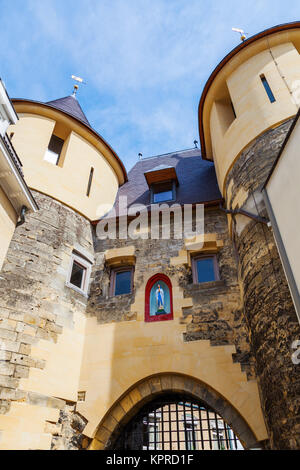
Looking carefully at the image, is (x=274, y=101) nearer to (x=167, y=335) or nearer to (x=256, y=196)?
(x=256, y=196)

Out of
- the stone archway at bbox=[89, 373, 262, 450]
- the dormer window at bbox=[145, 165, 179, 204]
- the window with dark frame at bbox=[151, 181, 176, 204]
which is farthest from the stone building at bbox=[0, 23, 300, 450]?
the dormer window at bbox=[145, 165, 179, 204]

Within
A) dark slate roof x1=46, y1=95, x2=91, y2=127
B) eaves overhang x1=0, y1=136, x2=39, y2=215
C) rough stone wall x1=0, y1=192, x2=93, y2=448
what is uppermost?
dark slate roof x1=46, y1=95, x2=91, y2=127

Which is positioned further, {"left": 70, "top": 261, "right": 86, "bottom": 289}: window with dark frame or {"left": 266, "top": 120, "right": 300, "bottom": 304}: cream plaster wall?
{"left": 70, "top": 261, "right": 86, "bottom": 289}: window with dark frame

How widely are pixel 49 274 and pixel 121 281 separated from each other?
176cm

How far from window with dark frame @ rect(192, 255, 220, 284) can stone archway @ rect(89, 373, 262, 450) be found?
6.70 feet

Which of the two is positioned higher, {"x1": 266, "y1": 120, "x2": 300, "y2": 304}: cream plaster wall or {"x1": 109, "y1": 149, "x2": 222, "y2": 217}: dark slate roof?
{"x1": 109, "y1": 149, "x2": 222, "y2": 217}: dark slate roof

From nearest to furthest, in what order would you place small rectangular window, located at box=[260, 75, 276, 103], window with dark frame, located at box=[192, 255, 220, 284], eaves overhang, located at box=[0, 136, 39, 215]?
1. eaves overhang, located at box=[0, 136, 39, 215]
2. small rectangular window, located at box=[260, 75, 276, 103]
3. window with dark frame, located at box=[192, 255, 220, 284]

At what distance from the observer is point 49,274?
6.59 meters

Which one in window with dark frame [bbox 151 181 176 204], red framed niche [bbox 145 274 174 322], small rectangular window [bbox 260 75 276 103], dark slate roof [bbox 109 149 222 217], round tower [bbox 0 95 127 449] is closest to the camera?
round tower [bbox 0 95 127 449]

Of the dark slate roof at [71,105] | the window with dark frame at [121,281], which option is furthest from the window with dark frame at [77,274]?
the dark slate roof at [71,105]

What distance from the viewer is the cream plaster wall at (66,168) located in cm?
773

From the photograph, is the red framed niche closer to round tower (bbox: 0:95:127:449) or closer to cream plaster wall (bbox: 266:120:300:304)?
round tower (bbox: 0:95:127:449)

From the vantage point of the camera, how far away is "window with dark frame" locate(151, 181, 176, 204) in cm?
926
